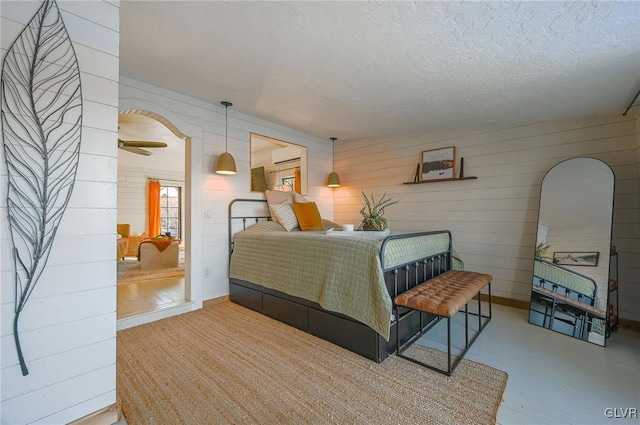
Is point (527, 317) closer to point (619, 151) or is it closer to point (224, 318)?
point (619, 151)

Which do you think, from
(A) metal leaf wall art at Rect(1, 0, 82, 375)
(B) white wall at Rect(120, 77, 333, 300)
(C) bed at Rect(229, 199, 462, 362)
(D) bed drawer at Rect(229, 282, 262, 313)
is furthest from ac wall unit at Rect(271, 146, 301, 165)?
(A) metal leaf wall art at Rect(1, 0, 82, 375)

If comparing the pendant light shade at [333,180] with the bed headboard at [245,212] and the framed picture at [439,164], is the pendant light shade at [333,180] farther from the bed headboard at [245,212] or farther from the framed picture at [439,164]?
the framed picture at [439,164]

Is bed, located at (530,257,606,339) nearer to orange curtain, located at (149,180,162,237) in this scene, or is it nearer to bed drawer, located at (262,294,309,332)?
bed drawer, located at (262,294,309,332)

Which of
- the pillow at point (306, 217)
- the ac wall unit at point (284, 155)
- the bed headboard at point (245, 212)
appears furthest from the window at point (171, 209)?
the pillow at point (306, 217)

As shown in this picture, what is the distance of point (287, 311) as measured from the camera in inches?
101

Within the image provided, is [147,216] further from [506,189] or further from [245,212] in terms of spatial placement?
[506,189]

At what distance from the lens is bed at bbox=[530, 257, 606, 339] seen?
7.86ft

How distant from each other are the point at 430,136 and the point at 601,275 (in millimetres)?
2328

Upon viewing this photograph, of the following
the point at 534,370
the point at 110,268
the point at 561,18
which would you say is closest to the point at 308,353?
the point at 110,268

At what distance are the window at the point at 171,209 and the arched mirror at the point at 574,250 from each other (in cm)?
777

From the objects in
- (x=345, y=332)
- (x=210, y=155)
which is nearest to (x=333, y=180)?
(x=210, y=155)

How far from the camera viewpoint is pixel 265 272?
274cm

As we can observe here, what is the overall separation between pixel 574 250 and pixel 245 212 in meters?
3.57

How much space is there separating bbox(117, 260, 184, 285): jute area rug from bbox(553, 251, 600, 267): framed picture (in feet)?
16.1
